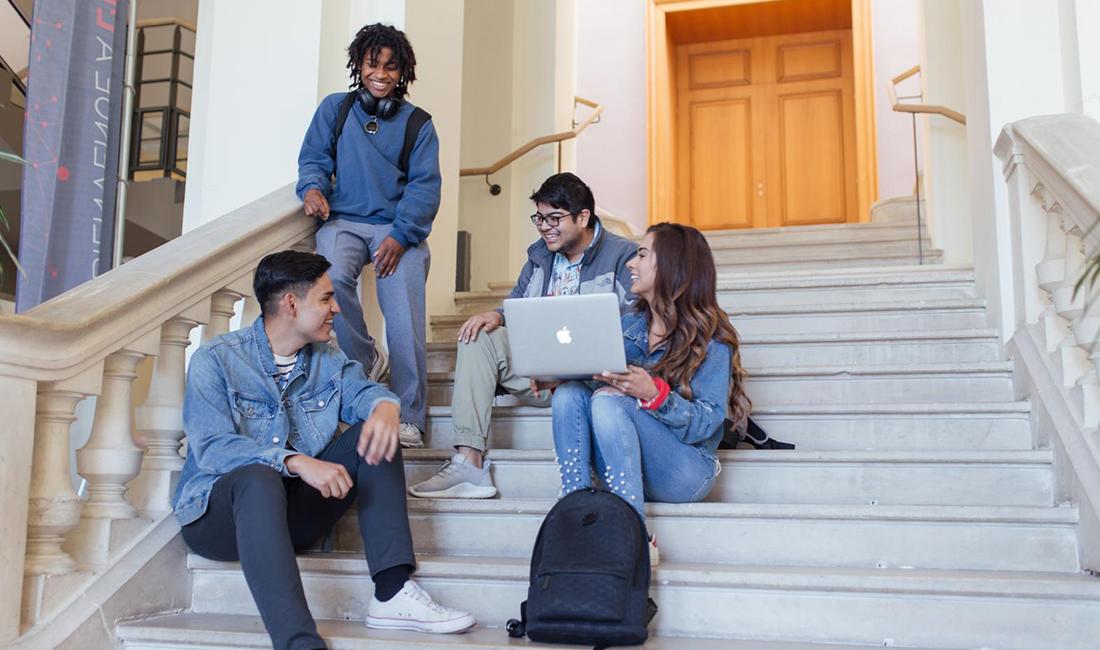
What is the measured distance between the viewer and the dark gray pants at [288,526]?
184 cm

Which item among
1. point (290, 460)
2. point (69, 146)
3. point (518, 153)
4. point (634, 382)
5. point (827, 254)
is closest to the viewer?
point (290, 460)

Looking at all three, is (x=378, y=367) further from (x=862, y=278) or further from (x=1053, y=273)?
(x=1053, y=273)

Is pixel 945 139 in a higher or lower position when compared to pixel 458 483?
higher

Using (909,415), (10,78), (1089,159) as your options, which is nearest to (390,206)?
(909,415)

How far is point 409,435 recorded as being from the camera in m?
2.76

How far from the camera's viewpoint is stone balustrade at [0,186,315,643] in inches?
71.7

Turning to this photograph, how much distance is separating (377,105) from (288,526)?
1.30 m

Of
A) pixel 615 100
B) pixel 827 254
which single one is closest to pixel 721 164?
pixel 615 100

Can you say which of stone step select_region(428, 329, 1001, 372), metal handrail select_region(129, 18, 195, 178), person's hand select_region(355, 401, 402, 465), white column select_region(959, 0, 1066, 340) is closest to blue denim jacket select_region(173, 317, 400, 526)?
person's hand select_region(355, 401, 402, 465)

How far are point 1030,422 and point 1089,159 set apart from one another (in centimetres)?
64

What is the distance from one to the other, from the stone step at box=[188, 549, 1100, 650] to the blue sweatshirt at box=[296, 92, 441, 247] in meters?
1.07

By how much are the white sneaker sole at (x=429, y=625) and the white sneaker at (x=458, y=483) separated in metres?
0.47

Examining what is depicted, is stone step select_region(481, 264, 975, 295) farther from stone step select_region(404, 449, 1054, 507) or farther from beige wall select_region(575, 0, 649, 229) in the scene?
beige wall select_region(575, 0, 649, 229)

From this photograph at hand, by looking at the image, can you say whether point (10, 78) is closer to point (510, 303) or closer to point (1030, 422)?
point (510, 303)
